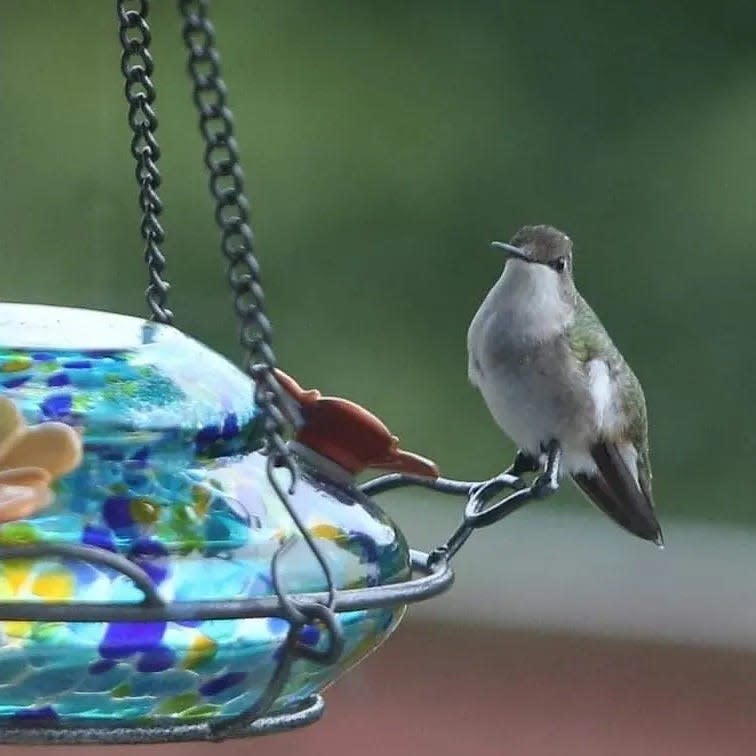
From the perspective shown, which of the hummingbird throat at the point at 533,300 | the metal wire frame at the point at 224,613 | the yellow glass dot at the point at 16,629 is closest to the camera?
the metal wire frame at the point at 224,613

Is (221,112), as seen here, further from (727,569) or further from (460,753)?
(727,569)

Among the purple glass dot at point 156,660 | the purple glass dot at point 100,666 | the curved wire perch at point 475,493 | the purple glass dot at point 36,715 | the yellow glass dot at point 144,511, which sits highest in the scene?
the yellow glass dot at point 144,511

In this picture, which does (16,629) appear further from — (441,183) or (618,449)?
(441,183)

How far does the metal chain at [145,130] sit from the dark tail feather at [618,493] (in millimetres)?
955

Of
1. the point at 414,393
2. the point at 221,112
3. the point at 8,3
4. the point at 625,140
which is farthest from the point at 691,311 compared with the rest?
the point at 221,112

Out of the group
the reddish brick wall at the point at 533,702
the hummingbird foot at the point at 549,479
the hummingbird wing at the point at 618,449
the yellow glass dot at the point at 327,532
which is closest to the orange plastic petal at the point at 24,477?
the yellow glass dot at the point at 327,532

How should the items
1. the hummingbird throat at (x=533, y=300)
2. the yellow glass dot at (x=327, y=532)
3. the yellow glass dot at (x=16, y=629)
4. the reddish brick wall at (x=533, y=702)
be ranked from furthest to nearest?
the reddish brick wall at (x=533, y=702) < the hummingbird throat at (x=533, y=300) < the yellow glass dot at (x=327, y=532) < the yellow glass dot at (x=16, y=629)

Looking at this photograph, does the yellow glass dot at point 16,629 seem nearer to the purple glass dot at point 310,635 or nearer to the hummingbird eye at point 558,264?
the purple glass dot at point 310,635

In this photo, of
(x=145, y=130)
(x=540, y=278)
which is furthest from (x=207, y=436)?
(x=540, y=278)

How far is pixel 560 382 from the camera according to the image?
Answer: 245 cm

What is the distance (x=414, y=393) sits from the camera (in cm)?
564

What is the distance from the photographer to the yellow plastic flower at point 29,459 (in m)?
1.16

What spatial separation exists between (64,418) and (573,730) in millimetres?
3961

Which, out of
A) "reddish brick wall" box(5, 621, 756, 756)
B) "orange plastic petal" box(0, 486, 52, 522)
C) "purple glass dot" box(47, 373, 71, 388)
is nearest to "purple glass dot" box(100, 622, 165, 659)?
"orange plastic petal" box(0, 486, 52, 522)
